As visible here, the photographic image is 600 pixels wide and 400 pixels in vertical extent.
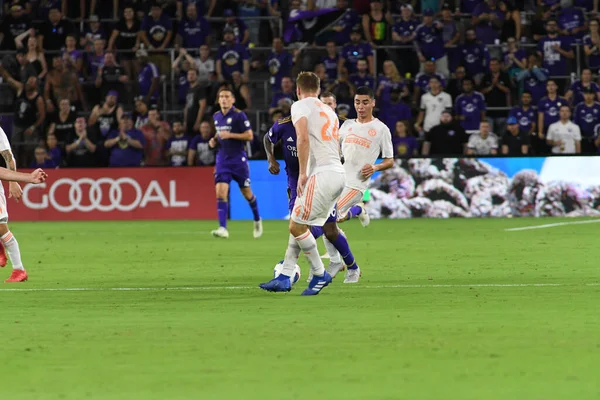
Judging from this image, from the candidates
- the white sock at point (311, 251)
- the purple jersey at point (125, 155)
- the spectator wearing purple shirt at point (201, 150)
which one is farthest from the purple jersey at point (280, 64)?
the white sock at point (311, 251)

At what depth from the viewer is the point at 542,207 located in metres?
26.0

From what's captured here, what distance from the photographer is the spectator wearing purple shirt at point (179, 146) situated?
89.7 feet

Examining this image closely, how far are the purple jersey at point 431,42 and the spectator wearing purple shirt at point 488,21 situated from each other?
1102 mm

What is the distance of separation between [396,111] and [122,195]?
6.34 meters

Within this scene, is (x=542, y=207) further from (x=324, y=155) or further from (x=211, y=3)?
(x=324, y=155)

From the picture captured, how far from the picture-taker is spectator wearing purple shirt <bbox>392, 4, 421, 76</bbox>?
1141 inches

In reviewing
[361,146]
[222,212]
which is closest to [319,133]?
[361,146]

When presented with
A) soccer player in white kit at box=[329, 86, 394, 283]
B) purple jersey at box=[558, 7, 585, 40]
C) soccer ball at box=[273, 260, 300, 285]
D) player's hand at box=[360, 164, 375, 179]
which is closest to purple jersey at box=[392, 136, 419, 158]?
purple jersey at box=[558, 7, 585, 40]

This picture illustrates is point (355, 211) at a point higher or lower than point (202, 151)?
higher

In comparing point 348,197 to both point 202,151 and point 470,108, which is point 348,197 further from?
point 470,108

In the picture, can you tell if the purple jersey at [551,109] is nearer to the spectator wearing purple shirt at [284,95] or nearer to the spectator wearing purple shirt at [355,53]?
the spectator wearing purple shirt at [355,53]

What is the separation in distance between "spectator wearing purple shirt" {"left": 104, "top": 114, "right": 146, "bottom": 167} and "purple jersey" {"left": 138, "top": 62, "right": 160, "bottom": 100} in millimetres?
1847

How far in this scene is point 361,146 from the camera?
14102 millimetres

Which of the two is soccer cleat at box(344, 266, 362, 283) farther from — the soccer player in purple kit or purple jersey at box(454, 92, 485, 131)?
purple jersey at box(454, 92, 485, 131)
